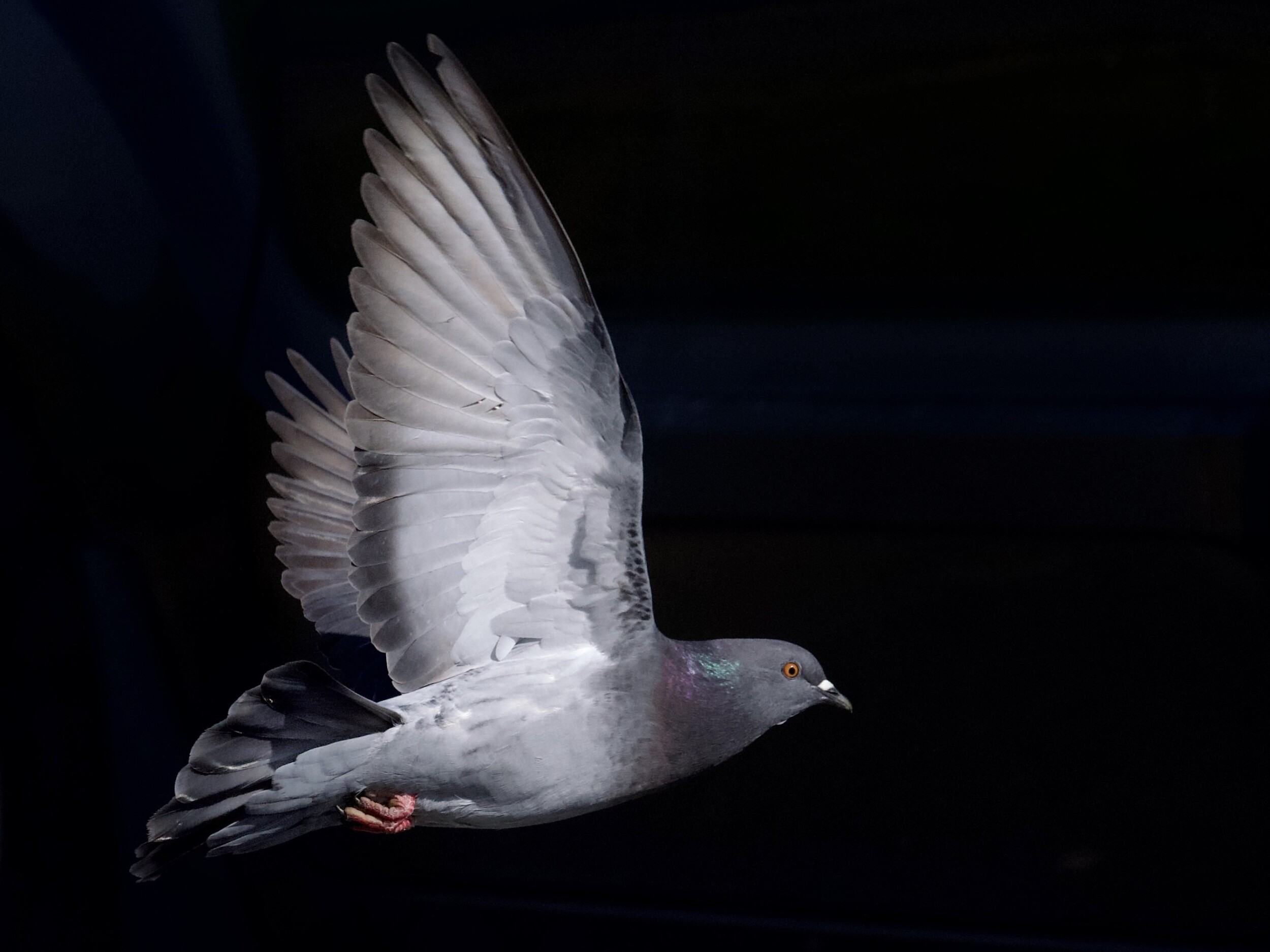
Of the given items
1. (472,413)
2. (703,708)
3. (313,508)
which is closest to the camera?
(472,413)

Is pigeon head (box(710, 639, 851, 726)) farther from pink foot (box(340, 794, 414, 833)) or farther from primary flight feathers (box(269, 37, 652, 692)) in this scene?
pink foot (box(340, 794, 414, 833))

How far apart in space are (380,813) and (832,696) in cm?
71

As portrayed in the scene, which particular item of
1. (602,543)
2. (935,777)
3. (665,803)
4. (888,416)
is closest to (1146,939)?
(935,777)

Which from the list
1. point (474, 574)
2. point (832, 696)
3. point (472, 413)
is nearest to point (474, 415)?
point (472, 413)

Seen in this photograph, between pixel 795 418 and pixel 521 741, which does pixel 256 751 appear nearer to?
pixel 521 741

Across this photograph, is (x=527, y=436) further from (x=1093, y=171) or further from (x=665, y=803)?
(x=1093, y=171)

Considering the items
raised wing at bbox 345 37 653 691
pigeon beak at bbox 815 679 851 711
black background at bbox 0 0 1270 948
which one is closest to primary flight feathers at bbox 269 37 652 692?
raised wing at bbox 345 37 653 691

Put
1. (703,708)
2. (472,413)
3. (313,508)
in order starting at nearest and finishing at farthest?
(472,413)
(703,708)
(313,508)

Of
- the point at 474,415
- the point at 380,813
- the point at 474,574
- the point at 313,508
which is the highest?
the point at 474,415

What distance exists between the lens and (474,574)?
1.62 meters

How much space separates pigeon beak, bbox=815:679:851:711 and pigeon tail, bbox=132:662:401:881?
63 centimetres

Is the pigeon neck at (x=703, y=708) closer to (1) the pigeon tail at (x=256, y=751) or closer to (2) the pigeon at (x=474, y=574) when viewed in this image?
(2) the pigeon at (x=474, y=574)

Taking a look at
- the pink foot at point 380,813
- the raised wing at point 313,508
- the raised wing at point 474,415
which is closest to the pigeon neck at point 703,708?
the raised wing at point 474,415

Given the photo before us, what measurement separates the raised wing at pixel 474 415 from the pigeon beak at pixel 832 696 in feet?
0.92
